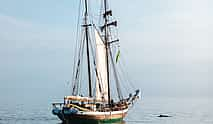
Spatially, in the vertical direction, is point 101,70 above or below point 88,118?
above

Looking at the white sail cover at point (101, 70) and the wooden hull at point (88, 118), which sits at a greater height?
the white sail cover at point (101, 70)

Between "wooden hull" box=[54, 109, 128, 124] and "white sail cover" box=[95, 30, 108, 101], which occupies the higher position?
"white sail cover" box=[95, 30, 108, 101]

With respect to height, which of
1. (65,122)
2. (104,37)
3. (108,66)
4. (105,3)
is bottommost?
(65,122)

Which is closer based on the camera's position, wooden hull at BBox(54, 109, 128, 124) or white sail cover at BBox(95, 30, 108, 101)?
wooden hull at BBox(54, 109, 128, 124)

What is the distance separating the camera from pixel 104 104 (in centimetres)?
6719

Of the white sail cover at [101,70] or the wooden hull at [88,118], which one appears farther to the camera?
the white sail cover at [101,70]

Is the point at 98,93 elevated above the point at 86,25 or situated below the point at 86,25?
below

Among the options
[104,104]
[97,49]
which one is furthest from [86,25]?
[104,104]

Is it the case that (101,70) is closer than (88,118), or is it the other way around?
(88,118)

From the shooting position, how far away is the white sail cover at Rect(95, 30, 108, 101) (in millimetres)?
68875

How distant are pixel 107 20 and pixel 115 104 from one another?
44.2ft

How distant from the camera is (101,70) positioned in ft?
230

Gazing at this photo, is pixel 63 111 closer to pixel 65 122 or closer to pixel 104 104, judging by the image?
pixel 65 122

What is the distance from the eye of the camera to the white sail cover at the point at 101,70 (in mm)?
68875
